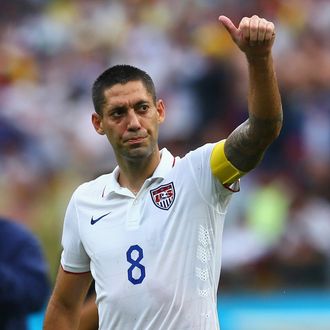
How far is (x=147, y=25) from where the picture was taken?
1267cm

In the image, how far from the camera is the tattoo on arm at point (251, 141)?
415 centimetres

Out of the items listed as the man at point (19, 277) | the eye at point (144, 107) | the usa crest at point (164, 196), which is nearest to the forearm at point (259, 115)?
the usa crest at point (164, 196)

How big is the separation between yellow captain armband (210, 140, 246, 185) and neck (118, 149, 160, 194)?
37cm

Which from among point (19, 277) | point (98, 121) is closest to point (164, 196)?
point (98, 121)

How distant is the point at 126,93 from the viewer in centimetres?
462

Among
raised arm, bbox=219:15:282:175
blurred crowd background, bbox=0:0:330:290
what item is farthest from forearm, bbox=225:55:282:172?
blurred crowd background, bbox=0:0:330:290

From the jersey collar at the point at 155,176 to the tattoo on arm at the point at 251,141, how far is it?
15.9 inches

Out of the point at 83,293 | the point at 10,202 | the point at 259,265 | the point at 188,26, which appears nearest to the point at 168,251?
the point at 83,293

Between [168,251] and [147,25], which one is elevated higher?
[147,25]

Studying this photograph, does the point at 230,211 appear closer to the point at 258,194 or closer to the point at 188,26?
the point at 258,194

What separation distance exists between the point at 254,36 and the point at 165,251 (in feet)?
3.16

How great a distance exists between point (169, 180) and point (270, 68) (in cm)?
72

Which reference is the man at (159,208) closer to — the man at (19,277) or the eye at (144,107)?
the eye at (144,107)

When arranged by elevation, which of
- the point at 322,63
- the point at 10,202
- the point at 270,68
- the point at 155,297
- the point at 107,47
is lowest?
the point at 155,297
